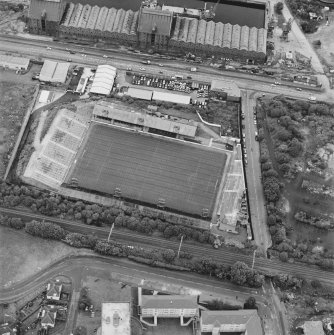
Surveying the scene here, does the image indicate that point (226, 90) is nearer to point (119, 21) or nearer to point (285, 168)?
point (285, 168)

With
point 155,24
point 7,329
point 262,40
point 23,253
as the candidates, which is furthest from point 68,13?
point 7,329

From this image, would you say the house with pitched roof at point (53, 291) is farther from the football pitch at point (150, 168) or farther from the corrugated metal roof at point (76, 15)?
the corrugated metal roof at point (76, 15)

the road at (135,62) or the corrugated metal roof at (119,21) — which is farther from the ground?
the corrugated metal roof at (119,21)

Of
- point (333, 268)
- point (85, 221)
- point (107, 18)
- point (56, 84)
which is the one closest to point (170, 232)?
point (85, 221)

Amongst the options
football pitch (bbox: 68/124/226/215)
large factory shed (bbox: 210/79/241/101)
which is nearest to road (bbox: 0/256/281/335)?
football pitch (bbox: 68/124/226/215)

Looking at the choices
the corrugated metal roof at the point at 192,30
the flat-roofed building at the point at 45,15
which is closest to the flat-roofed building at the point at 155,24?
the corrugated metal roof at the point at 192,30

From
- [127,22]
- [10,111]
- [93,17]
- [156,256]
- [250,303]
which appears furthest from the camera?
[93,17]

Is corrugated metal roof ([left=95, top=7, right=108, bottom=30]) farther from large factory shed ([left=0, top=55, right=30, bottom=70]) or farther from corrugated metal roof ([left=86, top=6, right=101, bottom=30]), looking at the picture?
large factory shed ([left=0, top=55, right=30, bottom=70])
